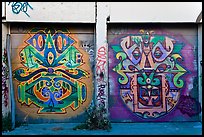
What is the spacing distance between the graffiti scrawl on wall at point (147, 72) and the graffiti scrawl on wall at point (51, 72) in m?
1.10

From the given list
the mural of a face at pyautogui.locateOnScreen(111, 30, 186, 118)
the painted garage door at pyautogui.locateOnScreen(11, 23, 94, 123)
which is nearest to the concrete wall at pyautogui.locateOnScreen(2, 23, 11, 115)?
the painted garage door at pyautogui.locateOnScreen(11, 23, 94, 123)

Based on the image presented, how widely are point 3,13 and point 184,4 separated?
502cm

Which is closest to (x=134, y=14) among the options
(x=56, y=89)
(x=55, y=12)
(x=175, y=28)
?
(x=175, y=28)

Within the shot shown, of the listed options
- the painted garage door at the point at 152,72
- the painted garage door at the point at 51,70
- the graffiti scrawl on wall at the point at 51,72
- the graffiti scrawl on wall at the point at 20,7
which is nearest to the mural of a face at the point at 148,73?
the painted garage door at the point at 152,72

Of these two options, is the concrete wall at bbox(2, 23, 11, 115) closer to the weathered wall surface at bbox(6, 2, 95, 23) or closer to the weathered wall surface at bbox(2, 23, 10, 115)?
the weathered wall surface at bbox(2, 23, 10, 115)

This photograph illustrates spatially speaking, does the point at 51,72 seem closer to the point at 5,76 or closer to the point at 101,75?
the point at 5,76

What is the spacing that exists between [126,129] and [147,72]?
1873 mm

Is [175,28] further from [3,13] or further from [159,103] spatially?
[3,13]

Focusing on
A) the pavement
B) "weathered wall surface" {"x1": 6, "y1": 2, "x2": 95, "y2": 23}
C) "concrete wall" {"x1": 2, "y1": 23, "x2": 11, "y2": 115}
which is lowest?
the pavement

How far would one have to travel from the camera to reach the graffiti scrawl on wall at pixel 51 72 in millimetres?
8648

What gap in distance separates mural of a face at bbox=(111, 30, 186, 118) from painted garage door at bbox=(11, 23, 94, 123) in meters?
1.03

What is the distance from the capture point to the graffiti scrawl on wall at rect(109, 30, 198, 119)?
8.72m

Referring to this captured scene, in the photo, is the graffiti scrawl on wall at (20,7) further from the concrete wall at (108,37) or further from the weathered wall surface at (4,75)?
the weathered wall surface at (4,75)

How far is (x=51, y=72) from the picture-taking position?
8656mm
